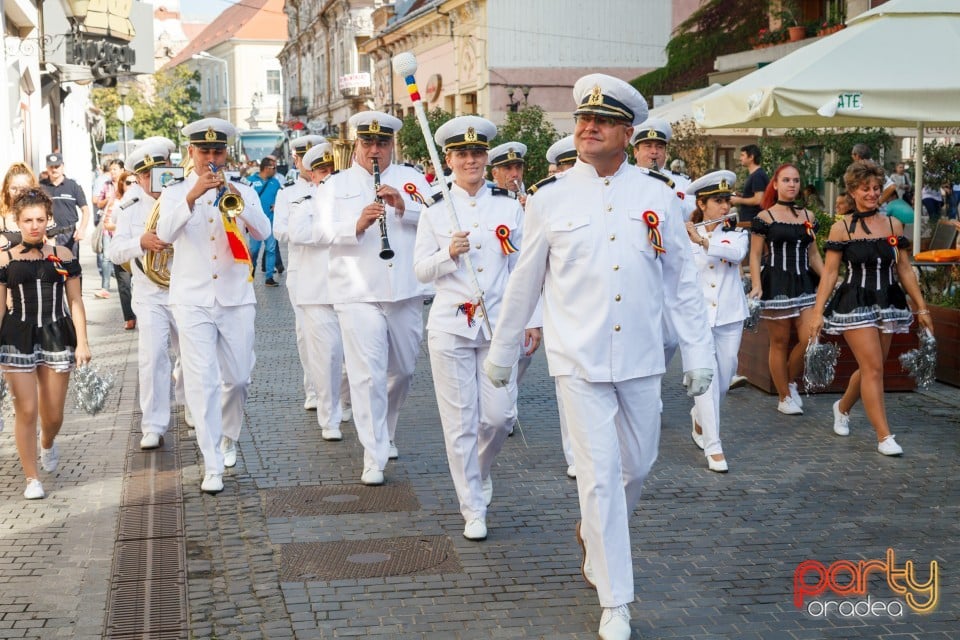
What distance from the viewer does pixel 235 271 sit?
8156mm

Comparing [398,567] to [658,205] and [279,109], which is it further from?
[279,109]

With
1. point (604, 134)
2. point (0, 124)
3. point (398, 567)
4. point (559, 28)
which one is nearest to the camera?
point (604, 134)

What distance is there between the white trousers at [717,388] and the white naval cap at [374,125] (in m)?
2.47

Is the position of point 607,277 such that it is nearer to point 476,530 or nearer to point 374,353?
point 476,530

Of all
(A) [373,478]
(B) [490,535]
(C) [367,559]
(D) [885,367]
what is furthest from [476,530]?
(D) [885,367]

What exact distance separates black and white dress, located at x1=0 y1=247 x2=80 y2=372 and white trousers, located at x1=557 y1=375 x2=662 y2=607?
3.68 metres

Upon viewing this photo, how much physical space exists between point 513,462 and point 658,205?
3505 mm

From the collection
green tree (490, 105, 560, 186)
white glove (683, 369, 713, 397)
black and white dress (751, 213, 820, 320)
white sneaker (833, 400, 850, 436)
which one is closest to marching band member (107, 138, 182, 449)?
black and white dress (751, 213, 820, 320)

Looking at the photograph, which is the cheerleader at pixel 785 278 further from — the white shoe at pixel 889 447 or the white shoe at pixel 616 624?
the white shoe at pixel 616 624

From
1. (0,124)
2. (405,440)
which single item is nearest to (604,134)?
(405,440)

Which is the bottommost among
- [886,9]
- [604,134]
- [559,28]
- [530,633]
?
[530,633]

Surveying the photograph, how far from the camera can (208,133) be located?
7.97 m

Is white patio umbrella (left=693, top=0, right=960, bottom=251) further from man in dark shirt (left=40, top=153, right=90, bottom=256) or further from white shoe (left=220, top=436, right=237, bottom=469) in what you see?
man in dark shirt (left=40, top=153, right=90, bottom=256)

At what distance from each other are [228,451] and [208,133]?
81.4 inches
